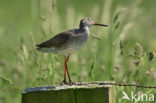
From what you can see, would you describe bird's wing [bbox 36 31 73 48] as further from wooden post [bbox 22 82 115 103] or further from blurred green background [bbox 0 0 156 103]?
wooden post [bbox 22 82 115 103]

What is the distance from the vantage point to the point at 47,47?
4809 millimetres

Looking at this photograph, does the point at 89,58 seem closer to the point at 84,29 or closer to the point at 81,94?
the point at 84,29

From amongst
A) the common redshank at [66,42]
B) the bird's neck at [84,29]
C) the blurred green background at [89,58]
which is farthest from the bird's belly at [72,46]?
the blurred green background at [89,58]

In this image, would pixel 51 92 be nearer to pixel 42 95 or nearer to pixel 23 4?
pixel 42 95

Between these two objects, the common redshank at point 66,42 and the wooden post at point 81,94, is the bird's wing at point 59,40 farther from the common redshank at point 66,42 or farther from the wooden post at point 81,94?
the wooden post at point 81,94

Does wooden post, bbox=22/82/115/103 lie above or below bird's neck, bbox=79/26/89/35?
below

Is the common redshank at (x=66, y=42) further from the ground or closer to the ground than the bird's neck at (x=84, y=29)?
closer to the ground

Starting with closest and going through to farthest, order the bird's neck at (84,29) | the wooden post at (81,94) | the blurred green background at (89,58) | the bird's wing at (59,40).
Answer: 1. the wooden post at (81,94)
2. the bird's wing at (59,40)
3. the bird's neck at (84,29)
4. the blurred green background at (89,58)

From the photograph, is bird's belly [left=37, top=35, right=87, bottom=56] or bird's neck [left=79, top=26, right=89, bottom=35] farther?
bird's neck [left=79, top=26, right=89, bottom=35]

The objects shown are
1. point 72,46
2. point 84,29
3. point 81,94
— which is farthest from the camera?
point 84,29

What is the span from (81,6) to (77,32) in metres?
13.7

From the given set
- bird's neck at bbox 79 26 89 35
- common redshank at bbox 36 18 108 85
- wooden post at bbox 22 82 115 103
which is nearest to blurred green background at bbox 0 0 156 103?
bird's neck at bbox 79 26 89 35

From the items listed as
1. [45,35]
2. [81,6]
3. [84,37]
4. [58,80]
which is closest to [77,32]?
[84,37]

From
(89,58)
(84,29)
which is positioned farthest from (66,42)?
(89,58)
